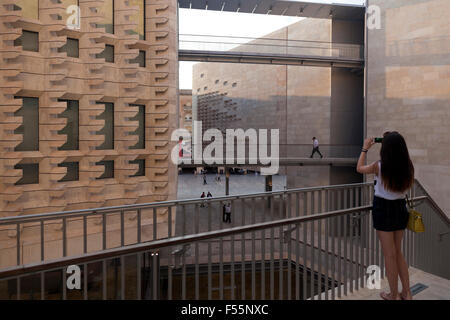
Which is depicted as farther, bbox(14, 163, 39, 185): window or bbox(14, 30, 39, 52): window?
bbox(14, 163, 39, 185): window

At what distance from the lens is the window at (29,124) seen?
Result: 10.1 metres

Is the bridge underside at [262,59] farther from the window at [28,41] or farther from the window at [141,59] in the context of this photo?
the window at [28,41]

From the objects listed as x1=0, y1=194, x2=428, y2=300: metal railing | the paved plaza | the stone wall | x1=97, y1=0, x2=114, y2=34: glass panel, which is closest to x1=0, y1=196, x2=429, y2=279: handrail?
x1=0, y1=194, x2=428, y2=300: metal railing

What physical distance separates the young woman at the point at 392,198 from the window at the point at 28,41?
10.7 m

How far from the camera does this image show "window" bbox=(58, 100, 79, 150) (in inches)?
434

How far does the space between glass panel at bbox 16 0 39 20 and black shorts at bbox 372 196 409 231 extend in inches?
447

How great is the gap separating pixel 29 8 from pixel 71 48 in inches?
61.9

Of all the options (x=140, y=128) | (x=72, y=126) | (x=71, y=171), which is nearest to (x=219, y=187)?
(x=140, y=128)

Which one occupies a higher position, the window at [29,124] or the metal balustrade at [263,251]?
the window at [29,124]

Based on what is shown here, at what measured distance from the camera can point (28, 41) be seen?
10.2m

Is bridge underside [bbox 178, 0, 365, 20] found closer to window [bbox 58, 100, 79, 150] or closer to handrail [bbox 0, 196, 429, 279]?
window [bbox 58, 100, 79, 150]

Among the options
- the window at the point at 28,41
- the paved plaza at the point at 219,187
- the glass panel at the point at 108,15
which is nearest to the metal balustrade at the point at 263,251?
the window at the point at 28,41

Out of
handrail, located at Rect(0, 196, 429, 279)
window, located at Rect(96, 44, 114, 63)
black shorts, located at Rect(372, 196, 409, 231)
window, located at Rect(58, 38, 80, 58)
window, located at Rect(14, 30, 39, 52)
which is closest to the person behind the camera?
handrail, located at Rect(0, 196, 429, 279)

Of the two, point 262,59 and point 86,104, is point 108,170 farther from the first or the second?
point 262,59
